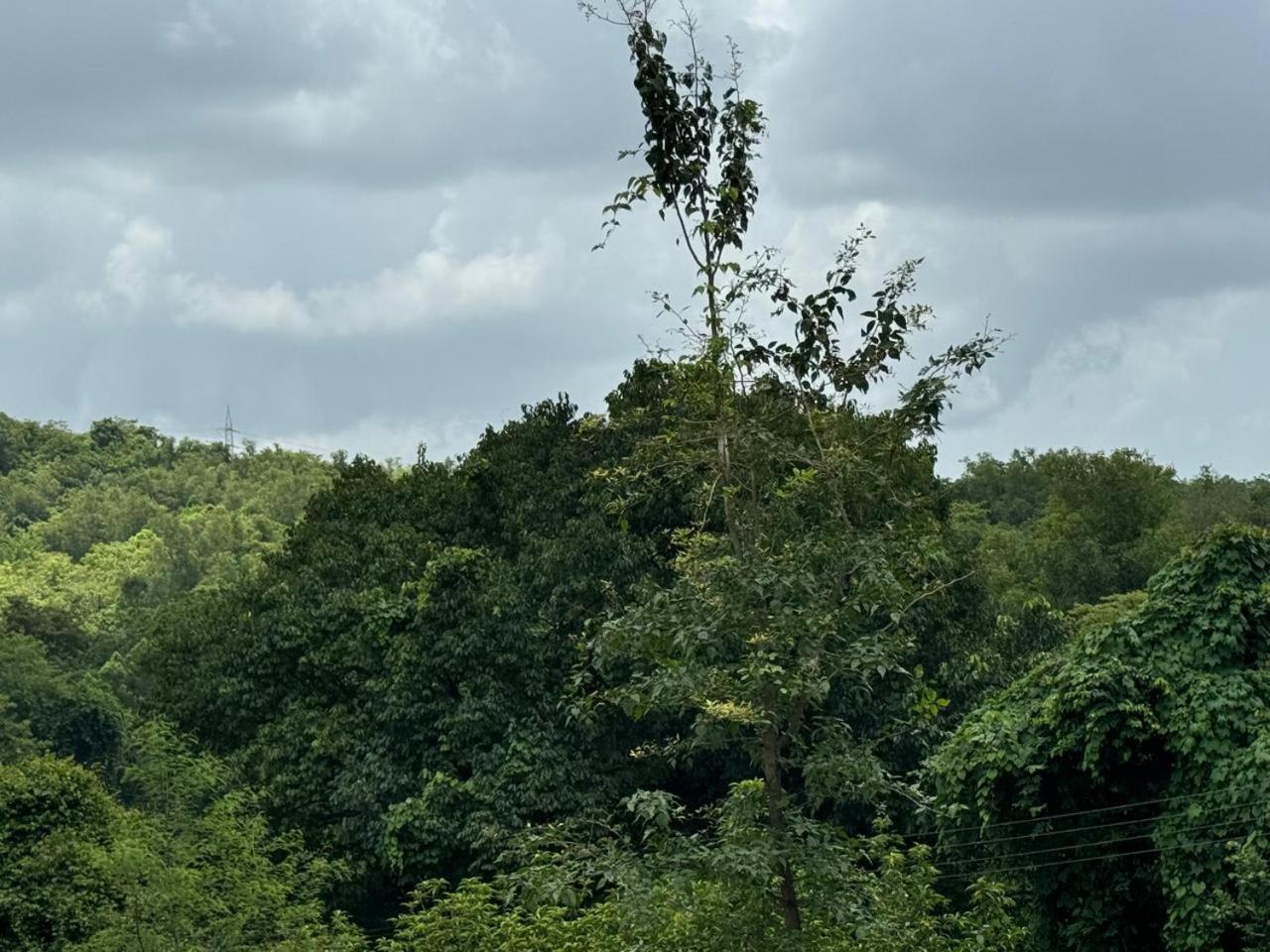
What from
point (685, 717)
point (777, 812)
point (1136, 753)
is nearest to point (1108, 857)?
point (1136, 753)

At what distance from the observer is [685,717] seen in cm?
2112

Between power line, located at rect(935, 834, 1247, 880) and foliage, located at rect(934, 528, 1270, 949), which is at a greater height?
foliage, located at rect(934, 528, 1270, 949)

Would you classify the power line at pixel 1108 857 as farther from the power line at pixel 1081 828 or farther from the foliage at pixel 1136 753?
the power line at pixel 1081 828

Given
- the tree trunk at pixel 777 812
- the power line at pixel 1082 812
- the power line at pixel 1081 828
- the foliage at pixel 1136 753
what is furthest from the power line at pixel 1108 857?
the tree trunk at pixel 777 812

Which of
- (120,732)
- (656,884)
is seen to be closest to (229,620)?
(656,884)

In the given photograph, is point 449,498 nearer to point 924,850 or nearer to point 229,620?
point 229,620

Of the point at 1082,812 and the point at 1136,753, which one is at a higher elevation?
the point at 1136,753

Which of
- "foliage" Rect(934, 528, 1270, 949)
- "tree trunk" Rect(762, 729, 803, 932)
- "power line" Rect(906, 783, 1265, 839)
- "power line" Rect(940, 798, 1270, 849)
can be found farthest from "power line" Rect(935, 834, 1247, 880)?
"tree trunk" Rect(762, 729, 803, 932)

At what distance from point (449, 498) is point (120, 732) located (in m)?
21.2

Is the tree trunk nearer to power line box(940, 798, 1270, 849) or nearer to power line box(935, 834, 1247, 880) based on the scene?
power line box(935, 834, 1247, 880)

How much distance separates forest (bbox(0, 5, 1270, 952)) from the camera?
1120 cm

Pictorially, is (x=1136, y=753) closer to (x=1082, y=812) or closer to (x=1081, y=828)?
(x=1082, y=812)

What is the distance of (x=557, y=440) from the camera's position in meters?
23.8

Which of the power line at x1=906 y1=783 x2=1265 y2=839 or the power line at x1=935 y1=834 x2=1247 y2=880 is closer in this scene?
the power line at x1=935 y1=834 x2=1247 y2=880
